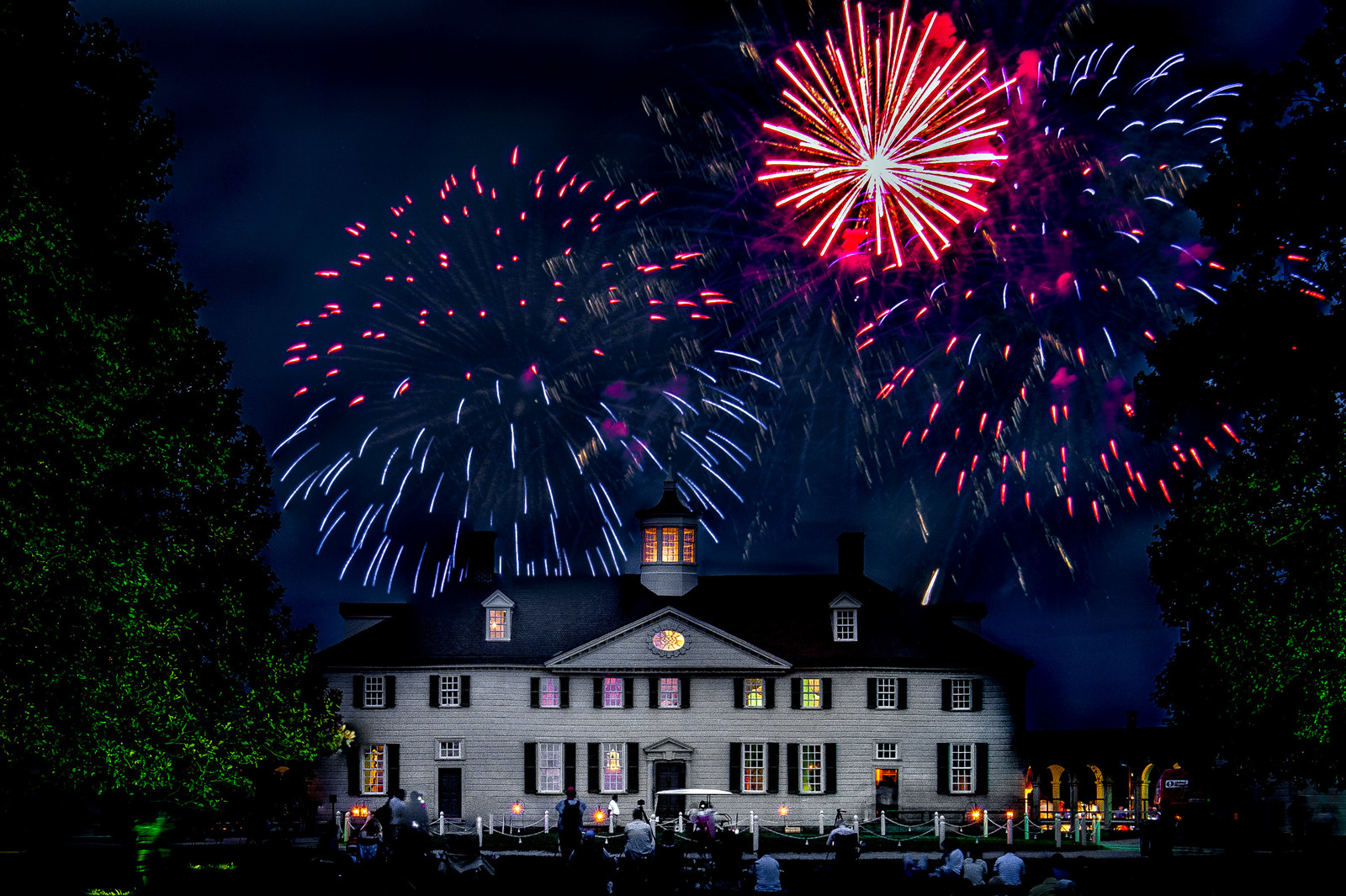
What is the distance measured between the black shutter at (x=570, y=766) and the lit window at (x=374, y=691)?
8.27 meters

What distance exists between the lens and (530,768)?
54.4 m

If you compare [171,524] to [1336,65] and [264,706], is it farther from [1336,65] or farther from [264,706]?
[1336,65]

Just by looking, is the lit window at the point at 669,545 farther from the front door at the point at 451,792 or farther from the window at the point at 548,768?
the front door at the point at 451,792

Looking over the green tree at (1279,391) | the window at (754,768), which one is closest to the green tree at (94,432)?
the green tree at (1279,391)

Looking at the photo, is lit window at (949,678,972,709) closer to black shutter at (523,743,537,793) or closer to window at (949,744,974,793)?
window at (949,744,974,793)

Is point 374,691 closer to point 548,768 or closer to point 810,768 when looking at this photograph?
point 548,768

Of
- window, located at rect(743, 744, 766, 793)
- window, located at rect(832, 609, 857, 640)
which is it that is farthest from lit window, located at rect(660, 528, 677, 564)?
window, located at rect(743, 744, 766, 793)

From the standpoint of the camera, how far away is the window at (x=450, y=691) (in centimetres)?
5541

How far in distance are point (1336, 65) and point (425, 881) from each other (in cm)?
1798

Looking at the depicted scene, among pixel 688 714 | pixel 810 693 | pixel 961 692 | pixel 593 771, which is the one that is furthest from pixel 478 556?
pixel 961 692

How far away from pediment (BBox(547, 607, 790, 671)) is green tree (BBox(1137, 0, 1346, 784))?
34120 mm

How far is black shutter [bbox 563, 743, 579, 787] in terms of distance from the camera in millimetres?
54250

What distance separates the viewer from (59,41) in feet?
67.8

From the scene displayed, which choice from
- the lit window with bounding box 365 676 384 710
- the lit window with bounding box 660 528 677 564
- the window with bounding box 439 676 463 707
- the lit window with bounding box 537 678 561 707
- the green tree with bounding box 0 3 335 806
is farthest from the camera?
the lit window with bounding box 660 528 677 564
